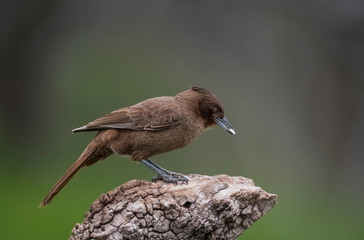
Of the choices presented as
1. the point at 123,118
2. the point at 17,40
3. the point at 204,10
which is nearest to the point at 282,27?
the point at 204,10

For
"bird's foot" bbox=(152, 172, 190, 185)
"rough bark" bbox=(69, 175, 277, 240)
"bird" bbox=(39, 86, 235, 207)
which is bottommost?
"rough bark" bbox=(69, 175, 277, 240)

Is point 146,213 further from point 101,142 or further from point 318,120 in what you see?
point 318,120

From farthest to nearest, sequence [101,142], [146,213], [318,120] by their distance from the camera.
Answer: [318,120], [101,142], [146,213]

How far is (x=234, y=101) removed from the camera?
36.2ft

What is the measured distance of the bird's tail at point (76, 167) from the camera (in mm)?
5938

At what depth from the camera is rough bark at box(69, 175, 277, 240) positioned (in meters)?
5.36

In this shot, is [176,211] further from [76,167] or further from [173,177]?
[76,167]

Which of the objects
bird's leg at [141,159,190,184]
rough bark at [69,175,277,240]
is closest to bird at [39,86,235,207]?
bird's leg at [141,159,190,184]

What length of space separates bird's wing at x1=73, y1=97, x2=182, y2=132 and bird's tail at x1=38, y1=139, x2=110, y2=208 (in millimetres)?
215

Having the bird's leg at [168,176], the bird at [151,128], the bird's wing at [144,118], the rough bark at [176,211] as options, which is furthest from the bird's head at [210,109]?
the rough bark at [176,211]

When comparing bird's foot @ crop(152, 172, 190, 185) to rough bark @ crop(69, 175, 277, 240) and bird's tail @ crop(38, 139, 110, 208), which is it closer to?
rough bark @ crop(69, 175, 277, 240)

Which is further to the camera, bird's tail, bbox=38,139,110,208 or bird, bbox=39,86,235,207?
bird, bbox=39,86,235,207

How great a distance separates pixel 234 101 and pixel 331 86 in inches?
76.1

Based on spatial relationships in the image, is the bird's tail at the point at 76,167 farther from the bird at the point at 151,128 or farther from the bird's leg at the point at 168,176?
the bird's leg at the point at 168,176
